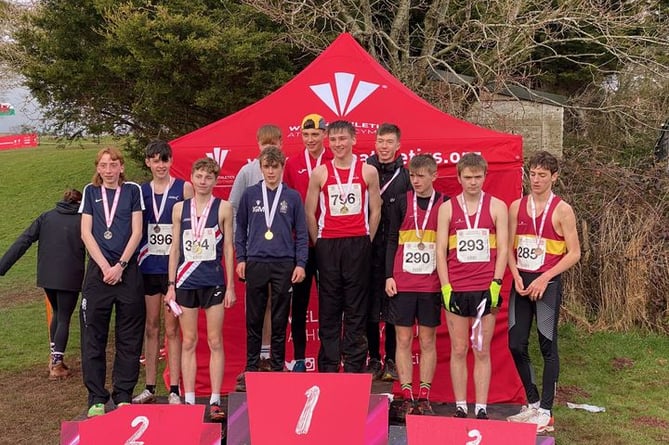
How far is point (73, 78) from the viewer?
10.5 meters

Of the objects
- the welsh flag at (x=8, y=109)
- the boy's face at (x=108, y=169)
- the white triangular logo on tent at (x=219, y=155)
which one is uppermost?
the welsh flag at (x=8, y=109)

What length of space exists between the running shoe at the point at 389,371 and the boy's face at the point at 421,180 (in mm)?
1410

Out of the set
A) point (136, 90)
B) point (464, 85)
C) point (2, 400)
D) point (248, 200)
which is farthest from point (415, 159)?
point (136, 90)

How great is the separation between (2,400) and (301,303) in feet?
9.37

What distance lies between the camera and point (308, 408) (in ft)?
11.6

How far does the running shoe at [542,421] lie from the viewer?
416 cm

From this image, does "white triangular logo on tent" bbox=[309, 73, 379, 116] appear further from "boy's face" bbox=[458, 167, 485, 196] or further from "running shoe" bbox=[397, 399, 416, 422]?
"running shoe" bbox=[397, 399, 416, 422]

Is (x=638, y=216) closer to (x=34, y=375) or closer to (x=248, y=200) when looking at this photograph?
(x=248, y=200)

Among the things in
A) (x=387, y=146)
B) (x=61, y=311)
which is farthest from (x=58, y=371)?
(x=387, y=146)

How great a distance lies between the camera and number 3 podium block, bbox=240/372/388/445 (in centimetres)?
347

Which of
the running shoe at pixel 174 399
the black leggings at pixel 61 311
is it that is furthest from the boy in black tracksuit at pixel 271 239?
the black leggings at pixel 61 311

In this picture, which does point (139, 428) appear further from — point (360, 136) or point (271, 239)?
point (360, 136)

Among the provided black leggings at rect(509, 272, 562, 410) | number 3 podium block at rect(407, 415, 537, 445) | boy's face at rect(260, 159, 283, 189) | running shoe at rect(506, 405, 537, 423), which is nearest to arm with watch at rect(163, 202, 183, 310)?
boy's face at rect(260, 159, 283, 189)

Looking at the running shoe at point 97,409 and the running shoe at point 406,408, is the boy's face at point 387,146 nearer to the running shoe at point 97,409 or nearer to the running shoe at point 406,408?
A: the running shoe at point 406,408
